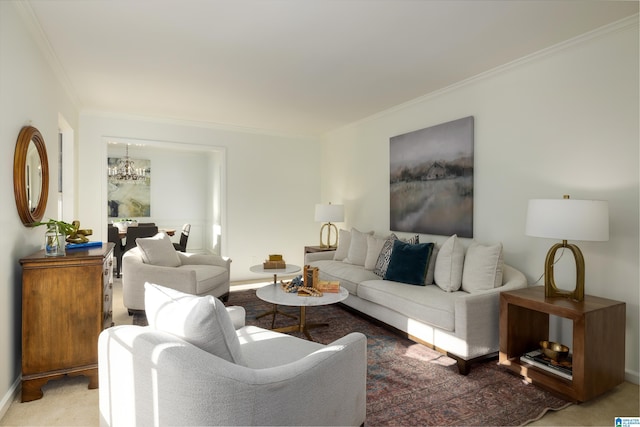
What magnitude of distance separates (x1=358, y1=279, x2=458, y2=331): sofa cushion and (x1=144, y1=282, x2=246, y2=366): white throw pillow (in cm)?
195

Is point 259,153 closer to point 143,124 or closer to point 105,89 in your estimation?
point 143,124

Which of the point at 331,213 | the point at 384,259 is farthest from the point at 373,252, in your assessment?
the point at 331,213

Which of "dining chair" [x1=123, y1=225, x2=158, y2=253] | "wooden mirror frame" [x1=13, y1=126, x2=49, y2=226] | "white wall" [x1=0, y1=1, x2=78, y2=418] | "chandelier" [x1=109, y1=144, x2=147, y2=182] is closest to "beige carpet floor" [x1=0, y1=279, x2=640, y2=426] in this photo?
"white wall" [x1=0, y1=1, x2=78, y2=418]

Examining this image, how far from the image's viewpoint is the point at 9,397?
229 cm

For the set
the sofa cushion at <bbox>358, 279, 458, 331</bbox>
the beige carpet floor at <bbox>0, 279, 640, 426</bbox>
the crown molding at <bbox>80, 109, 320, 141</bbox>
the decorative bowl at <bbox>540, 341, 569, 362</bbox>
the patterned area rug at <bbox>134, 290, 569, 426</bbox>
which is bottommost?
the beige carpet floor at <bbox>0, 279, 640, 426</bbox>

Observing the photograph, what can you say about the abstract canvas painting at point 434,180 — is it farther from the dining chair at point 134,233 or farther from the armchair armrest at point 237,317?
the dining chair at point 134,233

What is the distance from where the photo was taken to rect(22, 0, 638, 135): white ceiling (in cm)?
250

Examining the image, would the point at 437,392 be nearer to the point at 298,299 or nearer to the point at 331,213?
the point at 298,299

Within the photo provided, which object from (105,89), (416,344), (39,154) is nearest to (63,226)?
(39,154)

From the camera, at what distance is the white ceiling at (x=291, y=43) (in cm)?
250

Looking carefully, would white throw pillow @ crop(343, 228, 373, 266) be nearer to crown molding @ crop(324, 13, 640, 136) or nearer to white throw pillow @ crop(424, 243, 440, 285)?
white throw pillow @ crop(424, 243, 440, 285)

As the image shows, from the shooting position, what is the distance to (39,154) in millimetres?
2961

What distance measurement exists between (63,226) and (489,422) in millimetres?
3135

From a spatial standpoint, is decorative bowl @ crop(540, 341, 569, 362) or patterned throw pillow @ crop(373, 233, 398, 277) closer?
decorative bowl @ crop(540, 341, 569, 362)
